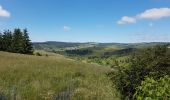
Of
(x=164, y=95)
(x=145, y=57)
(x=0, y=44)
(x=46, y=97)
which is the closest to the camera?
(x=164, y=95)

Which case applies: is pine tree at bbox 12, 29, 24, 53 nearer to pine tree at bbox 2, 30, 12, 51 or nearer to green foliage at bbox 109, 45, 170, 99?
pine tree at bbox 2, 30, 12, 51

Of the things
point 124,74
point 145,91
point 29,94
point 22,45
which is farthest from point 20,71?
point 22,45

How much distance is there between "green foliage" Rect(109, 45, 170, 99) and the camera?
1429 cm

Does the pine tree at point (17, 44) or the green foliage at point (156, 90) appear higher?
the green foliage at point (156, 90)

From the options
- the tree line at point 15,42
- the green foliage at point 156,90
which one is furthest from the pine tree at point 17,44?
the green foliage at point 156,90

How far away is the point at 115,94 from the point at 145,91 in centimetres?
647

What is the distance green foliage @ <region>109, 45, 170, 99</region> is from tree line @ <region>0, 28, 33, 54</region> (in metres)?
67.8

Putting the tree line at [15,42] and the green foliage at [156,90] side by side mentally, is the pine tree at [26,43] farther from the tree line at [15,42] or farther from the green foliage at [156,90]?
the green foliage at [156,90]

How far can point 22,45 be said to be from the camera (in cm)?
8169

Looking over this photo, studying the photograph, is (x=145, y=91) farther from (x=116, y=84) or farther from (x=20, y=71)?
(x=20, y=71)

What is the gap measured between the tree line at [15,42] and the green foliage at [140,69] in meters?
67.8

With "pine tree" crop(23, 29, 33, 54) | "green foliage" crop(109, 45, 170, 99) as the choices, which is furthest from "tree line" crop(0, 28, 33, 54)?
"green foliage" crop(109, 45, 170, 99)

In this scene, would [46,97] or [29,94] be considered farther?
[29,94]

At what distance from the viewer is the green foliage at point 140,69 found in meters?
14.3
